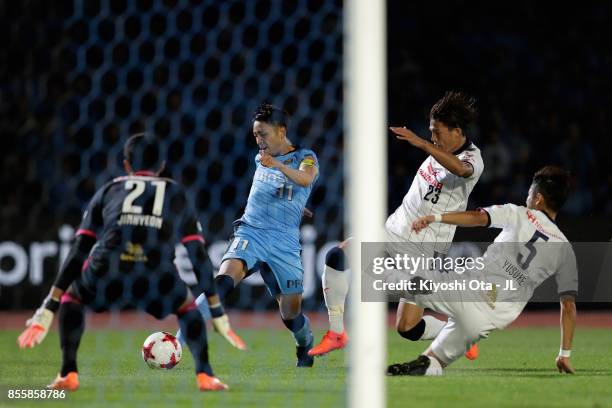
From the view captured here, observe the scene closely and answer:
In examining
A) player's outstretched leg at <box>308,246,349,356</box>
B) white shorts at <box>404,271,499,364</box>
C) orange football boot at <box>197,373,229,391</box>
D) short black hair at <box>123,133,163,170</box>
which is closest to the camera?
short black hair at <box>123,133,163,170</box>

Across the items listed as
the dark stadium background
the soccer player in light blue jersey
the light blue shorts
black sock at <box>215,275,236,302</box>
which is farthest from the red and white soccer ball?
the dark stadium background

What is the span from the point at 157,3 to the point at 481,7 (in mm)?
5862

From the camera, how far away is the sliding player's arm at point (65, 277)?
5.31m

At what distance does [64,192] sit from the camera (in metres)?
12.7

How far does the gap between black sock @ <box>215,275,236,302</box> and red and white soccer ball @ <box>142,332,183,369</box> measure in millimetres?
437

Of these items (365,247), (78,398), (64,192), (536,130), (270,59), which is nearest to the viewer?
(365,247)

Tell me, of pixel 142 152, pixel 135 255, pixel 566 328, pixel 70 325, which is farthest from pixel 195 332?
pixel 566 328

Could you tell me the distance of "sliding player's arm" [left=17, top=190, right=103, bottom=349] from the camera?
5.31 metres

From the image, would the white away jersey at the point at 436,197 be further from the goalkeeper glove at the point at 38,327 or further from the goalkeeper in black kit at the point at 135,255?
the goalkeeper glove at the point at 38,327

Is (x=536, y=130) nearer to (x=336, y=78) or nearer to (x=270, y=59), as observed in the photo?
(x=336, y=78)

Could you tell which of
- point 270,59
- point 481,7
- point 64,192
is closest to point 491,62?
point 481,7

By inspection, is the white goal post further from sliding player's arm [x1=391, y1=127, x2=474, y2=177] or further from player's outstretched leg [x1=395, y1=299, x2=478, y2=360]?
player's outstretched leg [x1=395, y1=299, x2=478, y2=360]

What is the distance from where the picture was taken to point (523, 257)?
22.7 ft

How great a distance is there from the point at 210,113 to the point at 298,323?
5725mm
